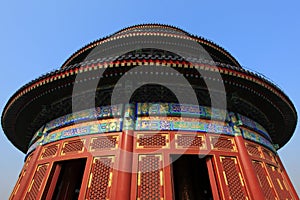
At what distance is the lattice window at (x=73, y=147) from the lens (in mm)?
5762

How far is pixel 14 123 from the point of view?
8.10 meters

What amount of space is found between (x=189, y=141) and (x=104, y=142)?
7.57 feet

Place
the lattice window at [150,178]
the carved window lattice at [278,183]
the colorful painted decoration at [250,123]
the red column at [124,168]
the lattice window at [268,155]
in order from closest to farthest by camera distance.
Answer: the red column at [124,168] < the lattice window at [150,178] < the carved window lattice at [278,183] < the lattice window at [268,155] < the colorful painted decoration at [250,123]

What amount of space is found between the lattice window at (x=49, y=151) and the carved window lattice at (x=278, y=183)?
21.1ft

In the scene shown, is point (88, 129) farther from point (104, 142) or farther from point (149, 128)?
point (149, 128)

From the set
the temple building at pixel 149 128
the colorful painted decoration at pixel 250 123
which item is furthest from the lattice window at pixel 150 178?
the colorful painted decoration at pixel 250 123

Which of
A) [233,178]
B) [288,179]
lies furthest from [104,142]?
[288,179]

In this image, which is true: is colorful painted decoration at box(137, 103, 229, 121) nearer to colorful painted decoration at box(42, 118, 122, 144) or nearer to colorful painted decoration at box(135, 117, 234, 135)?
colorful painted decoration at box(135, 117, 234, 135)

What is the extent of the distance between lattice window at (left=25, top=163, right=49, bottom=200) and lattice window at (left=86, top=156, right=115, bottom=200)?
1611 mm

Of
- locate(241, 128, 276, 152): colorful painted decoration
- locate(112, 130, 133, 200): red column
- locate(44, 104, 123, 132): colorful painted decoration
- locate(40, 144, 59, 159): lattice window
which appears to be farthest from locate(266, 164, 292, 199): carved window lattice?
A: locate(40, 144, 59, 159): lattice window

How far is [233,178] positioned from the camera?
523 cm

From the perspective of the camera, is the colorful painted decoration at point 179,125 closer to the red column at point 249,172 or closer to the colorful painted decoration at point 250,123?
the red column at point 249,172

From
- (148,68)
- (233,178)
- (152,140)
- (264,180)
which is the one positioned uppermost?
(148,68)

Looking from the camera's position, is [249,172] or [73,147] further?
[73,147]
